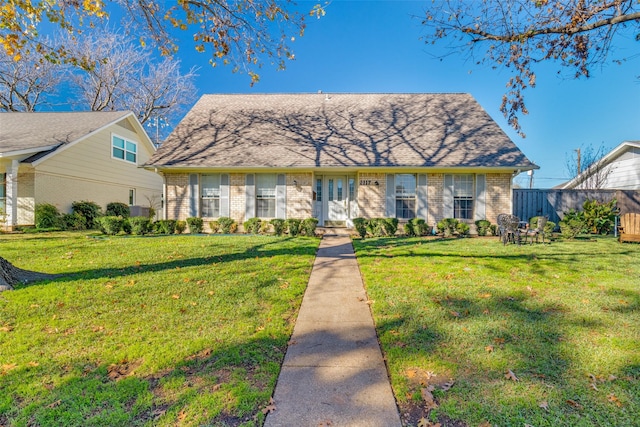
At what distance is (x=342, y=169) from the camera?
12359mm

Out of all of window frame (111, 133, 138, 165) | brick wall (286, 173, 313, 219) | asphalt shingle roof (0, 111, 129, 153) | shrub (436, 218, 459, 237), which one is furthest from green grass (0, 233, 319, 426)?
window frame (111, 133, 138, 165)

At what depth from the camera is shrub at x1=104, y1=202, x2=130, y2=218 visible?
1662 centimetres

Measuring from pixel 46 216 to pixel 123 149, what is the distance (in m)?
6.05

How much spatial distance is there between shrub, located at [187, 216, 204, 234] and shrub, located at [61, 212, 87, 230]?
6.51m

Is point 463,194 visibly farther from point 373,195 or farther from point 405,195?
point 373,195

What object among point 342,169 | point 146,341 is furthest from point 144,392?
point 342,169

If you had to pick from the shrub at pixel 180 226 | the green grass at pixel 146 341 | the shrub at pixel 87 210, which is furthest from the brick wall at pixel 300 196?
the shrub at pixel 87 210

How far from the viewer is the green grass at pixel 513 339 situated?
235 cm

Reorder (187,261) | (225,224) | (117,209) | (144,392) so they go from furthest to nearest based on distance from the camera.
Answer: (117,209) → (225,224) → (187,261) → (144,392)

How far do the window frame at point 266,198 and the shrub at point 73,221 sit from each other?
8.67 m

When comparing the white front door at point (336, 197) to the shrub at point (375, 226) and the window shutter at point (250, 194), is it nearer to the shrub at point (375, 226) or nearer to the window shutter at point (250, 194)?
the shrub at point (375, 226)

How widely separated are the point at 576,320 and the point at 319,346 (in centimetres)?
325

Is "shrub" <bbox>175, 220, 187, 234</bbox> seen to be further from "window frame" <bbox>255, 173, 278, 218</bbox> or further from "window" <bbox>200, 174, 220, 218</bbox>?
"window frame" <bbox>255, 173, 278, 218</bbox>

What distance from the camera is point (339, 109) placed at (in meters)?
15.4
